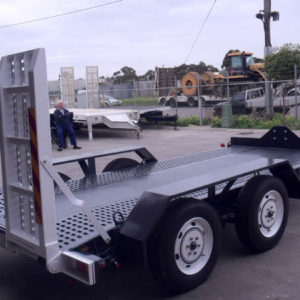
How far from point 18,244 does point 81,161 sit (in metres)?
2.53

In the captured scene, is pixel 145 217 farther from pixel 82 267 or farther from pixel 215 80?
pixel 215 80

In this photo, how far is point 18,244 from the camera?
386 cm

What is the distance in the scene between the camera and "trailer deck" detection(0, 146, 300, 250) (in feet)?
13.8

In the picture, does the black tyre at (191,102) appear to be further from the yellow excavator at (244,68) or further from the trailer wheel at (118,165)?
the trailer wheel at (118,165)

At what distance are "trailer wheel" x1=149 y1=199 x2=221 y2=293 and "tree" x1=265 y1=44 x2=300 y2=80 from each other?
16624 millimetres

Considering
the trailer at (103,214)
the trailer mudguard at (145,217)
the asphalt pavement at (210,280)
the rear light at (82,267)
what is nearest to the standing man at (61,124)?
the asphalt pavement at (210,280)

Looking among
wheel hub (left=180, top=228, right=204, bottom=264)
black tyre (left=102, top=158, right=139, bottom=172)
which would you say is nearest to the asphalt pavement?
wheel hub (left=180, top=228, right=204, bottom=264)

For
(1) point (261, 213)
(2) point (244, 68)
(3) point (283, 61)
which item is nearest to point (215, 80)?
(2) point (244, 68)

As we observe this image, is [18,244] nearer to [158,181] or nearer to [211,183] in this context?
[211,183]

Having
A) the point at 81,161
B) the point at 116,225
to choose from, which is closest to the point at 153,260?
the point at 116,225

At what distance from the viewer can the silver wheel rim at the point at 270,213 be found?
4881 mm

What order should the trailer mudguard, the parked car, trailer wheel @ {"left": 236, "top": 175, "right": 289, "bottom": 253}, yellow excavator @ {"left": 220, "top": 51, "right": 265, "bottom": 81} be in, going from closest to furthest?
the trailer mudguard
trailer wheel @ {"left": 236, "top": 175, "right": 289, "bottom": 253}
the parked car
yellow excavator @ {"left": 220, "top": 51, "right": 265, "bottom": 81}

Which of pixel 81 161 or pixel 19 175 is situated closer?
pixel 19 175

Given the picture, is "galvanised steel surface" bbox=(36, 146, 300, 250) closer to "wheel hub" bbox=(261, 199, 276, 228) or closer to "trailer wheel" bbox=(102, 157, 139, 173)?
"trailer wheel" bbox=(102, 157, 139, 173)
